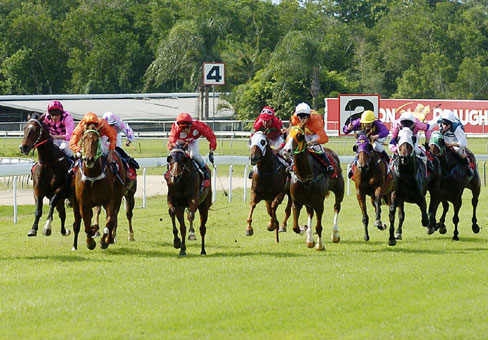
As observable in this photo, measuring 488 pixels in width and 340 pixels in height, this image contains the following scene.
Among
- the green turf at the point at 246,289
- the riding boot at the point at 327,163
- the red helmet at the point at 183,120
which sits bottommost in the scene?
the green turf at the point at 246,289

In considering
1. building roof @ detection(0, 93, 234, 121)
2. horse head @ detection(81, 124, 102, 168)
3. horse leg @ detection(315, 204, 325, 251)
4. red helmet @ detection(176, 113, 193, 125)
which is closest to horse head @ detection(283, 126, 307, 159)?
horse leg @ detection(315, 204, 325, 251)

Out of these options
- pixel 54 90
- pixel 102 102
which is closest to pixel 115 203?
pixel 102 102

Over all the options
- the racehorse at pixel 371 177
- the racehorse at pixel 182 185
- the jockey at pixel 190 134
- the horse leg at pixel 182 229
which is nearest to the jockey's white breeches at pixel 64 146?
the jockey at pixel 190 134

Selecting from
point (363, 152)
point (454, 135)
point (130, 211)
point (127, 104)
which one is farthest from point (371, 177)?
point (127, 104)

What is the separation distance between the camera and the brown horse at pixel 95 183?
43.2 ft

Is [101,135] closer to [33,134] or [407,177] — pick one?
[33,134]

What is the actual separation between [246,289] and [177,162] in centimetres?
342

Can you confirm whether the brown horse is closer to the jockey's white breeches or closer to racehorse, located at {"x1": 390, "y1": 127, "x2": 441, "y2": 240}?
the jockey's white breeches

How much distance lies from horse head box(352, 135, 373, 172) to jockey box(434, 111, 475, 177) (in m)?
1.61

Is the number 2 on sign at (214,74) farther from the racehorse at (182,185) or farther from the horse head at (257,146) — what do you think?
the racehorse at (182,185)

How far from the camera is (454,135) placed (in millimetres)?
16406

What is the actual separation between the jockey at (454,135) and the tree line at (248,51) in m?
37.9

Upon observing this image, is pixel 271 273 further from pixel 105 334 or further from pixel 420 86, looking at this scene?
pixel 420 86

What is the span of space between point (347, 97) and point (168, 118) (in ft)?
98.8
